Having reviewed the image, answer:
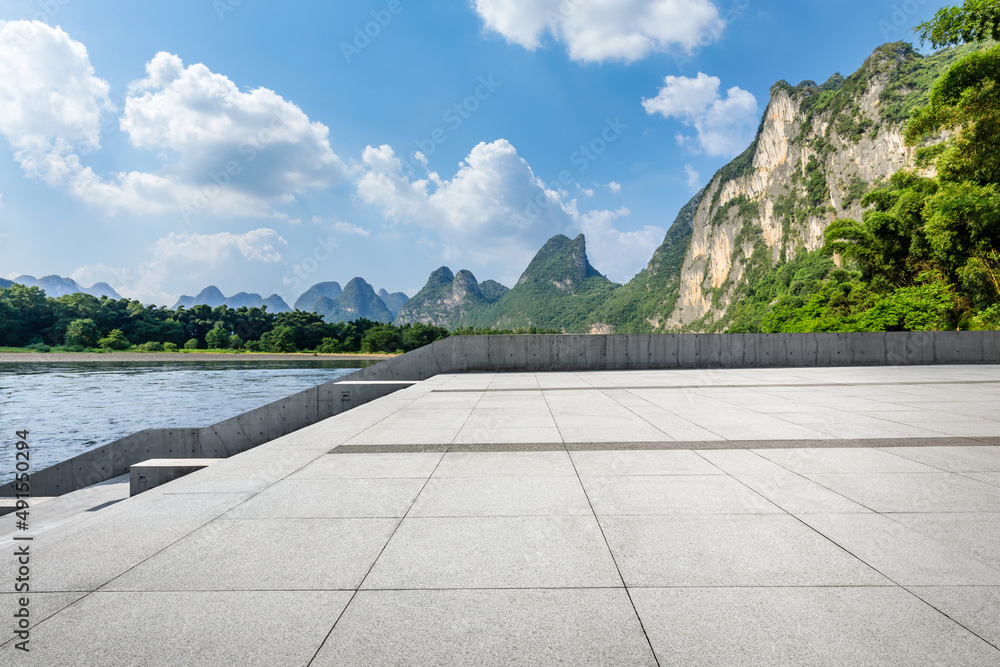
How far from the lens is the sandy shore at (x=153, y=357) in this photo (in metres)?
71.6

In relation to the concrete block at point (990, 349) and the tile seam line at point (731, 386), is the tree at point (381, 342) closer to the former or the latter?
the tile seam line at point (731, 386)

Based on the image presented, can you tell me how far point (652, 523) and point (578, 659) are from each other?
1.70 m

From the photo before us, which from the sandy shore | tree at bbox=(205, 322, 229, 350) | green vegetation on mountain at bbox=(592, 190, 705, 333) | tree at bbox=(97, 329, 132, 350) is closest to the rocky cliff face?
green vegetation on mountain at bbox=(592, 190, 705, 333)

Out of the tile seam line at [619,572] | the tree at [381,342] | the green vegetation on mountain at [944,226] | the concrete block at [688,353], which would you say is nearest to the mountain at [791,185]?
the green vegetation on mountain at [944,226]

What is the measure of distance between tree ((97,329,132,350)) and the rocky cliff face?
129m

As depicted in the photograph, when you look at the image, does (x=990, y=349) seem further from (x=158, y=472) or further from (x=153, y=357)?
(x=153, y=357)

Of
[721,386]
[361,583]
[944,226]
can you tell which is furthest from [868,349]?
[361,583]

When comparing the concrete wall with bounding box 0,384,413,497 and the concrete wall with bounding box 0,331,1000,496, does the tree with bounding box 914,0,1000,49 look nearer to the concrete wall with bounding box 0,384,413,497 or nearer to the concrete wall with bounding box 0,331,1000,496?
the concrete wall with bounding box 0,331,1000,496

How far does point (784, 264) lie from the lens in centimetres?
10506

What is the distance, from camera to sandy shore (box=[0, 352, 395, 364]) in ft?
235

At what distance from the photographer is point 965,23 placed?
17.8m

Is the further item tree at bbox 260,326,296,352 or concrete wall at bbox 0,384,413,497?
tree at bbox 260,326,296,352

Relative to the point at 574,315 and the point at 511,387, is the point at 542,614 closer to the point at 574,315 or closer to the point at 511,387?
the point at 511,387

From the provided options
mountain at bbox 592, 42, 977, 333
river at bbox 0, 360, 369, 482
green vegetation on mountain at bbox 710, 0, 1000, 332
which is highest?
mountain at bbox 592, 42, 977, 333
